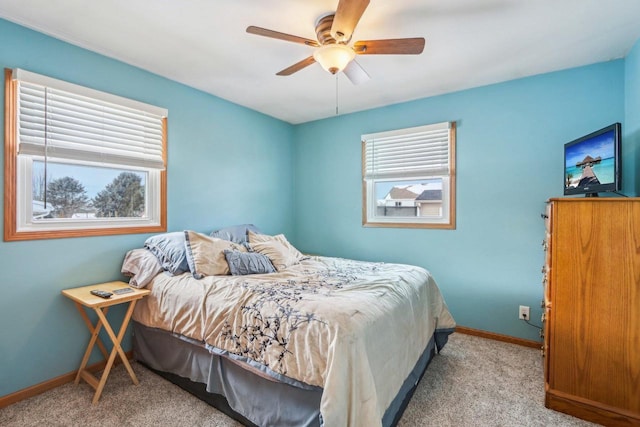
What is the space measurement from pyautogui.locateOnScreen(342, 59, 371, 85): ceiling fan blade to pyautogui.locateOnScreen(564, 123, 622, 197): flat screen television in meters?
1.55

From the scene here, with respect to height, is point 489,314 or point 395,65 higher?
point 395,65

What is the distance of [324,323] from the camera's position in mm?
1415

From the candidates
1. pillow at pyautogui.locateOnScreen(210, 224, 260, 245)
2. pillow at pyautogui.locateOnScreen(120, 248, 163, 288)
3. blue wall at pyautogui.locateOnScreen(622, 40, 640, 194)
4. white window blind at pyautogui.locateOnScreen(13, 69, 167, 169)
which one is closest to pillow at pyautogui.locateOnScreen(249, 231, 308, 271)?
pillow at pyautogui.locateOnScreen(210, 224, 260, 245)

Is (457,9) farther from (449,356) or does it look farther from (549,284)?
(449,356)

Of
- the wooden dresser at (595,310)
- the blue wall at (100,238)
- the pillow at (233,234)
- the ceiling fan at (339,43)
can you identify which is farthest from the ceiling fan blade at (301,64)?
the wooden dresser at (595,310)

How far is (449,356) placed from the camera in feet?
8.26

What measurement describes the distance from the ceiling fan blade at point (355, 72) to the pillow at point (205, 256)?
1654 millimetres

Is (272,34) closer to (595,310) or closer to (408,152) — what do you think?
(408,152)

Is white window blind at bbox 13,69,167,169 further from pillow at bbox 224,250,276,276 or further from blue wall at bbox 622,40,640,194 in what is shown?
blue wall at bbox 622,40,640,194

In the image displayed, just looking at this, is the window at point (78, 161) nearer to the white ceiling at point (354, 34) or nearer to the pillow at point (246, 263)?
the white ceiling at point (354, 34)

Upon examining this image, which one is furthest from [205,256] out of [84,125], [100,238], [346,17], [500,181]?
[500,181]

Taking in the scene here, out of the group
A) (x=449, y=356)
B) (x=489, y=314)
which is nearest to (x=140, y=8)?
(x=449, y=356)

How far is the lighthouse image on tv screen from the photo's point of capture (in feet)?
5.95

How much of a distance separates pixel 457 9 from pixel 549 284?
1.83 metres
